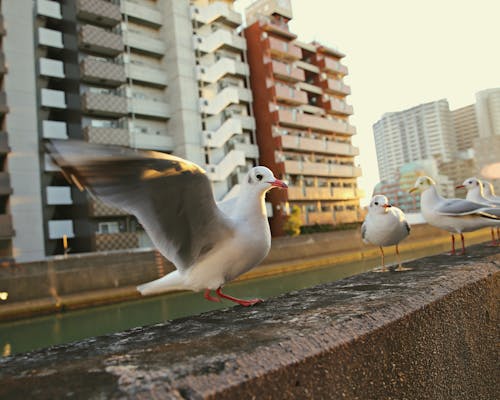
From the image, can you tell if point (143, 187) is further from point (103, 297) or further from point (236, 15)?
point (236, 15)

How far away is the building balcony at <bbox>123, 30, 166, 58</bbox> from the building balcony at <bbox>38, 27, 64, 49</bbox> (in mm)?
3545

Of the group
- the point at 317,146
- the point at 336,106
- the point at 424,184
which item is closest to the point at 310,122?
the point at 317,146

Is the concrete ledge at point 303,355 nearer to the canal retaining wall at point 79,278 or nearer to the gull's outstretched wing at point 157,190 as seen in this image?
the gull's outstretched wing at point 157,190

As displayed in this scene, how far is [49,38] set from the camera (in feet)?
63.2

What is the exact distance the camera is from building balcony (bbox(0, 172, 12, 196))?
663 inches

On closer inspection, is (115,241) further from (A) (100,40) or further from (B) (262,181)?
(B) (262,181)

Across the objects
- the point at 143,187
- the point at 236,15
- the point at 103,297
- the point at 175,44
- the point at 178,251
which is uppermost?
the point at 236,15

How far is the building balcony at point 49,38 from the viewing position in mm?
19062

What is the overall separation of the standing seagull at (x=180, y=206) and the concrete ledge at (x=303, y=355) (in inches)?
17.1

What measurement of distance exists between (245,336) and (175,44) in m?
24.8

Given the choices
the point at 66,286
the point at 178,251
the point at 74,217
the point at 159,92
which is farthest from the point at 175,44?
the point at 178,251

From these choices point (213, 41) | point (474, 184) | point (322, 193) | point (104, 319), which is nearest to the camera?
point (474, 184)

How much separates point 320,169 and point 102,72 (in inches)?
665

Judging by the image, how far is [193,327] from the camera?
1.29 meters
